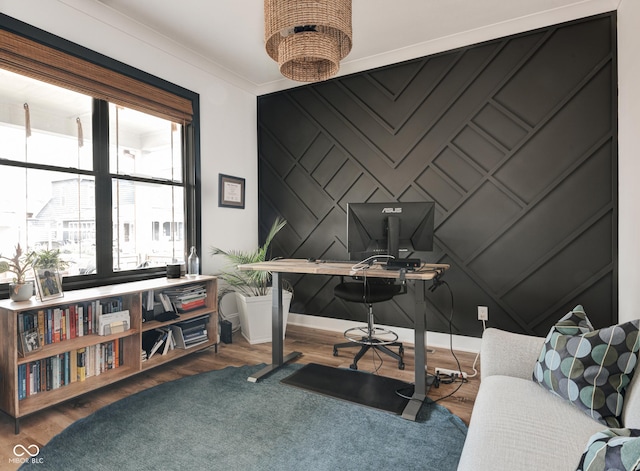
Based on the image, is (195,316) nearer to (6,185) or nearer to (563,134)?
(6,185)

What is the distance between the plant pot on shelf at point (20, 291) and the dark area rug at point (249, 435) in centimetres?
81

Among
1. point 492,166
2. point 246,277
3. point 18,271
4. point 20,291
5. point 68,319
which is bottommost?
point 68,319

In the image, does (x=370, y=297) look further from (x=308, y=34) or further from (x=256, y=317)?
(x=308, y=34)

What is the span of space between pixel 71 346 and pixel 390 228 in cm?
216

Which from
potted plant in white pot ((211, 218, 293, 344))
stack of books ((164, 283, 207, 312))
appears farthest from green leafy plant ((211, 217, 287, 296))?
stack of books ((164, 283, 207, 312))

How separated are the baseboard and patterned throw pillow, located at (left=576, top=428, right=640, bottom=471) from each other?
245 cm

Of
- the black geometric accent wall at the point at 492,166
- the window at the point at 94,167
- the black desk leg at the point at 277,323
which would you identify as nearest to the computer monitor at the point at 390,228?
the black desk leg at the point at 277,323

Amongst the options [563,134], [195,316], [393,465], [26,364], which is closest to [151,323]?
[195,316]

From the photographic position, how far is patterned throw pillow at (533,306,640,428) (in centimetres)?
126

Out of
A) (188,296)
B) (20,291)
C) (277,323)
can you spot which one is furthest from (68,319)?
(277,323)

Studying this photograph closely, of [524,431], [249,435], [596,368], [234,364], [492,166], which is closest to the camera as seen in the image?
[524,431]

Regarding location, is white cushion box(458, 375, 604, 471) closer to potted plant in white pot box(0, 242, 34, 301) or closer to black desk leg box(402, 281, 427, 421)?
black desk leg box(402, 281, 427, 421)

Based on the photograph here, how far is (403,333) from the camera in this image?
3.45 m

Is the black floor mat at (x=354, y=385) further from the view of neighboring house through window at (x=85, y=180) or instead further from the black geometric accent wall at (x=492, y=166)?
the view of neighboring house through window at (x=85, y=180)
